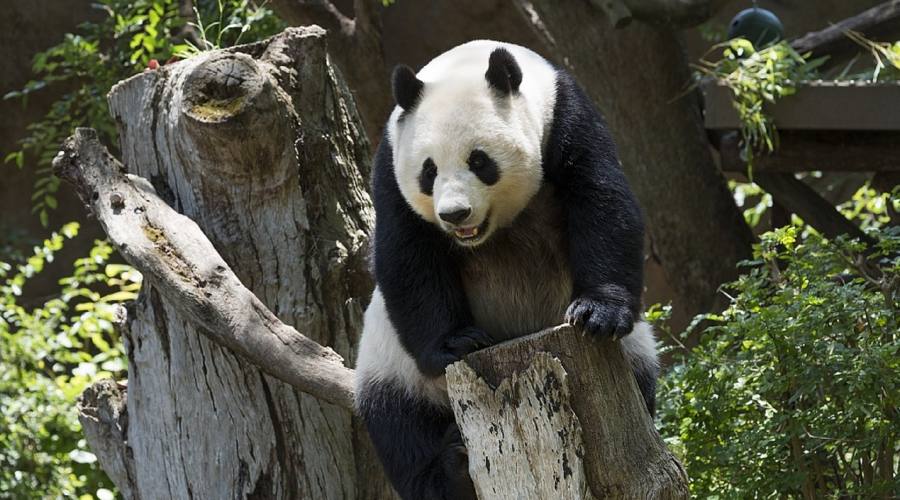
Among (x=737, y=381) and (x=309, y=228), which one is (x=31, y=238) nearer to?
(x=309, y=228)

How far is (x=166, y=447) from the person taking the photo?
410 centimetres

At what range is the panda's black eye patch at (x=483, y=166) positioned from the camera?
3090 millimetres

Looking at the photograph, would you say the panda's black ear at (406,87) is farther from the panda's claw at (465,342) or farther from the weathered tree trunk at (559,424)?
the weathered tree trunk at (559,424)

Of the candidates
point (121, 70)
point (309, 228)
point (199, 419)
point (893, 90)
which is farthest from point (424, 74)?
point (121, 70)

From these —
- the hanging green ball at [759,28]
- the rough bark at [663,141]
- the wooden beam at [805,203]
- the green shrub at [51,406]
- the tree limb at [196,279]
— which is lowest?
the green shrub at [51,406]

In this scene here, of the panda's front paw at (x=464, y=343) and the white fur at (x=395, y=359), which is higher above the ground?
the panda's front paw at (x=464, y=343)

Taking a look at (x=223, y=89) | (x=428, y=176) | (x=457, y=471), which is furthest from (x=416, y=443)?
(x=223, y=89)

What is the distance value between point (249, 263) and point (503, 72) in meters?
1.59

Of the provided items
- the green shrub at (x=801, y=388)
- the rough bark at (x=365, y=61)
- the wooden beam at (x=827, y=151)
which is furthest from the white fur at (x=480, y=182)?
the rough bark at (x=365, y=61)

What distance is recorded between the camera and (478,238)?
10.5ft

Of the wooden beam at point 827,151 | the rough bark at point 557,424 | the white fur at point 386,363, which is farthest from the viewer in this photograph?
the wooden beam at point 827,151

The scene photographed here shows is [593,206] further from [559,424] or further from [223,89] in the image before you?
[223,89]

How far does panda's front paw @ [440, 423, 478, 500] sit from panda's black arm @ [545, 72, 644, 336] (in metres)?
0.59

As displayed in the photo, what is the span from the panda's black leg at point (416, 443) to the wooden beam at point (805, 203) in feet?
11.5
